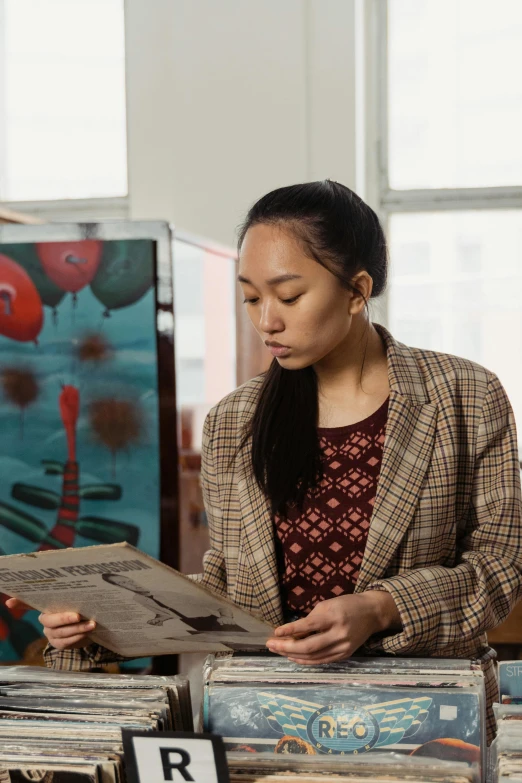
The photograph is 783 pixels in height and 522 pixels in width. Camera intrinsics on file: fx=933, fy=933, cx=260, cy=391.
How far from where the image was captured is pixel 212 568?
1.36 meters

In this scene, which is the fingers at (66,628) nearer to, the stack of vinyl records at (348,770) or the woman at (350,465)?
the woman at (350,465)

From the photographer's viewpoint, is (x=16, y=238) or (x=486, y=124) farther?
(x=486, y=124)

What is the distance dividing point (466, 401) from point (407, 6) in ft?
10.4

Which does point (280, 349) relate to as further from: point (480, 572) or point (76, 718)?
point (76, 718)

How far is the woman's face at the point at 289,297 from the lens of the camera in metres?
1.14

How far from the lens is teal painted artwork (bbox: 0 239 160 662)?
2.13 m

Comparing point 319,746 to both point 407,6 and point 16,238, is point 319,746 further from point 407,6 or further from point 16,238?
point 407,6

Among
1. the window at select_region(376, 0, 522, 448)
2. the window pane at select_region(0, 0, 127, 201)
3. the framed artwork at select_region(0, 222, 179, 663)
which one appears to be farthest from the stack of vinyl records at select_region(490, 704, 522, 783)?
the window pane at select_region(0, 0, 127, 201)

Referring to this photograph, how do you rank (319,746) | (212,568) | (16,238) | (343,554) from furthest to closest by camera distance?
(16,238) → (212,568) → (343,554) → (319,746)

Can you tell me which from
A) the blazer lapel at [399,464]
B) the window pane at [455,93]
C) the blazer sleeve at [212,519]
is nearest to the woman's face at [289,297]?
the blazer lapel at [399,464]

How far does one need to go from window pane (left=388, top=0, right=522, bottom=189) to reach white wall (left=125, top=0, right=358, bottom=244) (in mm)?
350

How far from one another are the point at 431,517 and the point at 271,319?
1.12ft

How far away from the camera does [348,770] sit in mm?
786

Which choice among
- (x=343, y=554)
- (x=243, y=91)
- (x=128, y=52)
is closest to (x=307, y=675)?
(x=343, y=554)
